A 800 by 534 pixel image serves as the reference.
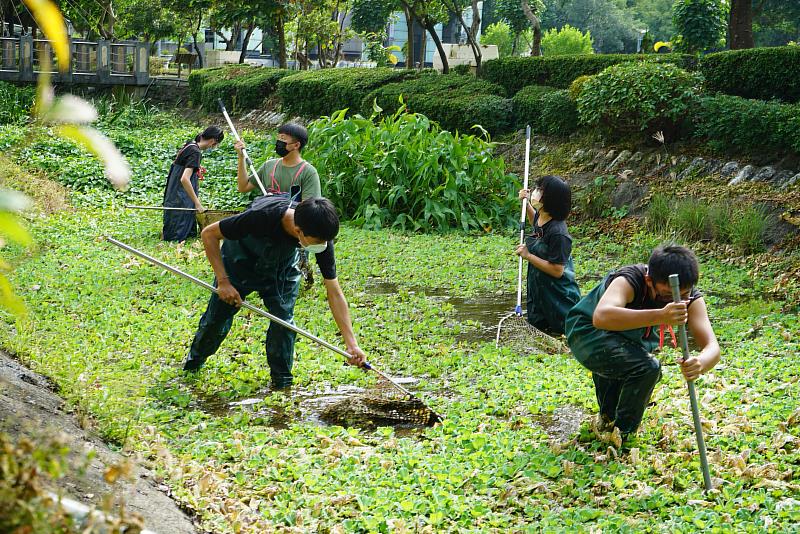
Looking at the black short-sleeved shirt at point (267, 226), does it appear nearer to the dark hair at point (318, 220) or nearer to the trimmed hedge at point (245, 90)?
the dark hair at point (318, 220)

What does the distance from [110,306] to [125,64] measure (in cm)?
2032

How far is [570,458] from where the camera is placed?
4.79 metres

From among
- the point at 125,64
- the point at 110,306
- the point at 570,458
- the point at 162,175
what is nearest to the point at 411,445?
the point at 570,458

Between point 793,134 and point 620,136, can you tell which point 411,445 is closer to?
point 793,134

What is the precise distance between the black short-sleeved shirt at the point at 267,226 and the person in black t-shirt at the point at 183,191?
17.6ft

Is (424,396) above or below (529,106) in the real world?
below

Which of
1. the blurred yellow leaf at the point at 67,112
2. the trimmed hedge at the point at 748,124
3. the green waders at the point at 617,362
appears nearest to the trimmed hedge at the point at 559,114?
the trimmed hedge at the point at 748,124

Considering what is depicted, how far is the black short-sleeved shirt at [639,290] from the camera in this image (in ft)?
14.7

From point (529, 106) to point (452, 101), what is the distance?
1666 mm

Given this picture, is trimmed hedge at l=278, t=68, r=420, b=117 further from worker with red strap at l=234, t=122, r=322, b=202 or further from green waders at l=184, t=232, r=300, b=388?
green waders at l=184, t=232, r=300, b=388

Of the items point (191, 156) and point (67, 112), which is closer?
point (67, 112)

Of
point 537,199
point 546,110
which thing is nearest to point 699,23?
point 546,110

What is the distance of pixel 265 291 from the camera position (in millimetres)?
5965

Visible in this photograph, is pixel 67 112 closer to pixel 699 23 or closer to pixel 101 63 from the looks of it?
pixel 101 63
